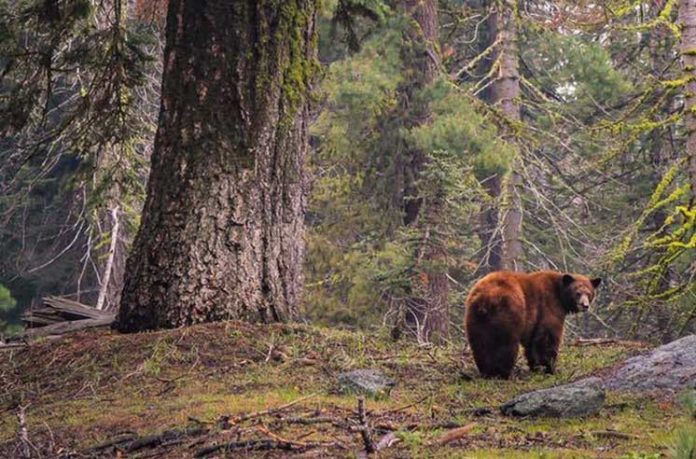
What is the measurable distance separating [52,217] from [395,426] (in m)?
24.9

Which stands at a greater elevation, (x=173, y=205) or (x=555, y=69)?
(x=555, y=69)

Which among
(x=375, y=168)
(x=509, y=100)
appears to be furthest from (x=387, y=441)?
(x=509, y=100)

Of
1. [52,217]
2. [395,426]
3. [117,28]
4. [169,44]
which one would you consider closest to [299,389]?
[395,426]

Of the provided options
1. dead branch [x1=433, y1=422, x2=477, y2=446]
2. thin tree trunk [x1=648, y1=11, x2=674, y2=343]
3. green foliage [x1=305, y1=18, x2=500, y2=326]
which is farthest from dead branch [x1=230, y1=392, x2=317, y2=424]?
thin tree trunk [x1=648, y1=11, x2=674, y2=343]

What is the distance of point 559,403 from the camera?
19.1 feet

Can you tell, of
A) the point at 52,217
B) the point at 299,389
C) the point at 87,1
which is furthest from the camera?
the point at 52,217

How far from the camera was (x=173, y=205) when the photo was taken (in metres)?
8.06

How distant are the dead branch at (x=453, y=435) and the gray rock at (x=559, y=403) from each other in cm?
75

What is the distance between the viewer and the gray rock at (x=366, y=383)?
6.62 meters

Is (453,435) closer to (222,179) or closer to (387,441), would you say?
(387,441)

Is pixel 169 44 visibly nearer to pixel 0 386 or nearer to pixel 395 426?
pixel 0 386

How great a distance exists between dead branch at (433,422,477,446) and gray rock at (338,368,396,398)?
142cm

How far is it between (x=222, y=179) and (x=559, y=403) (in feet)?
12.5

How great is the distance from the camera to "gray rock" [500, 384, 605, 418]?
5.80m
